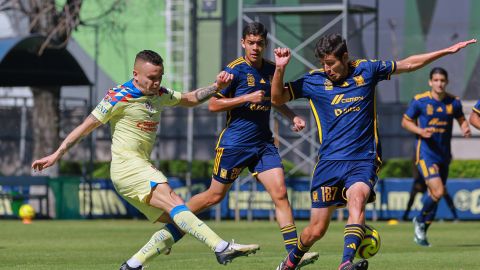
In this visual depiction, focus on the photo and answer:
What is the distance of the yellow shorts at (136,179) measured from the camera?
11.2m

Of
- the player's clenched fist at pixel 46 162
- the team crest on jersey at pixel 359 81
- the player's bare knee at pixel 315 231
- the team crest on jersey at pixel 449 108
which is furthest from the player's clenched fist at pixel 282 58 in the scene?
the team crest on jersey at pixel 449 108

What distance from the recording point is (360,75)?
11094 mm

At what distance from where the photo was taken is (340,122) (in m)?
11.0

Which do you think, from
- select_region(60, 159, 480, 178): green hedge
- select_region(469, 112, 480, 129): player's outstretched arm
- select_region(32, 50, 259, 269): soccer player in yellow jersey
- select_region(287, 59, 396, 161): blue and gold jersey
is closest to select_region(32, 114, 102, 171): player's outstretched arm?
select_region(32, 50, 259, 269): soccer player in yellow jersey

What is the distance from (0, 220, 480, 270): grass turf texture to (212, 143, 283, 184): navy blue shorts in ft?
3.42

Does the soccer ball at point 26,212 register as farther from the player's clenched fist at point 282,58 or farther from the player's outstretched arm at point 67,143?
the player's clenched fist at point 282,58

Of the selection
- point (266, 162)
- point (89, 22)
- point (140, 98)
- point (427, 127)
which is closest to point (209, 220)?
point (89, 22)

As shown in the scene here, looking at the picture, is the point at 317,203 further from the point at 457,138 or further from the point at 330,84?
the point at 457,138

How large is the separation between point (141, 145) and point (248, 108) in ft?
7.01

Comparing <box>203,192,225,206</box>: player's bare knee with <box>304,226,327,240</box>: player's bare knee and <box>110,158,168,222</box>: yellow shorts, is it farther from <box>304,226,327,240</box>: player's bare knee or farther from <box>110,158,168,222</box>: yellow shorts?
<box>304,226,327,240</box>: player's bare knee

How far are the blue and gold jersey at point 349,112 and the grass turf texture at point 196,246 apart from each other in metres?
2.34

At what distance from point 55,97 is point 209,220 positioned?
5.36 metres

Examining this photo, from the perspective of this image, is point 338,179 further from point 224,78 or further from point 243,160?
point 243,160

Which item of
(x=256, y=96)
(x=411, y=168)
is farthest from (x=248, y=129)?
(x=411, y=168)
